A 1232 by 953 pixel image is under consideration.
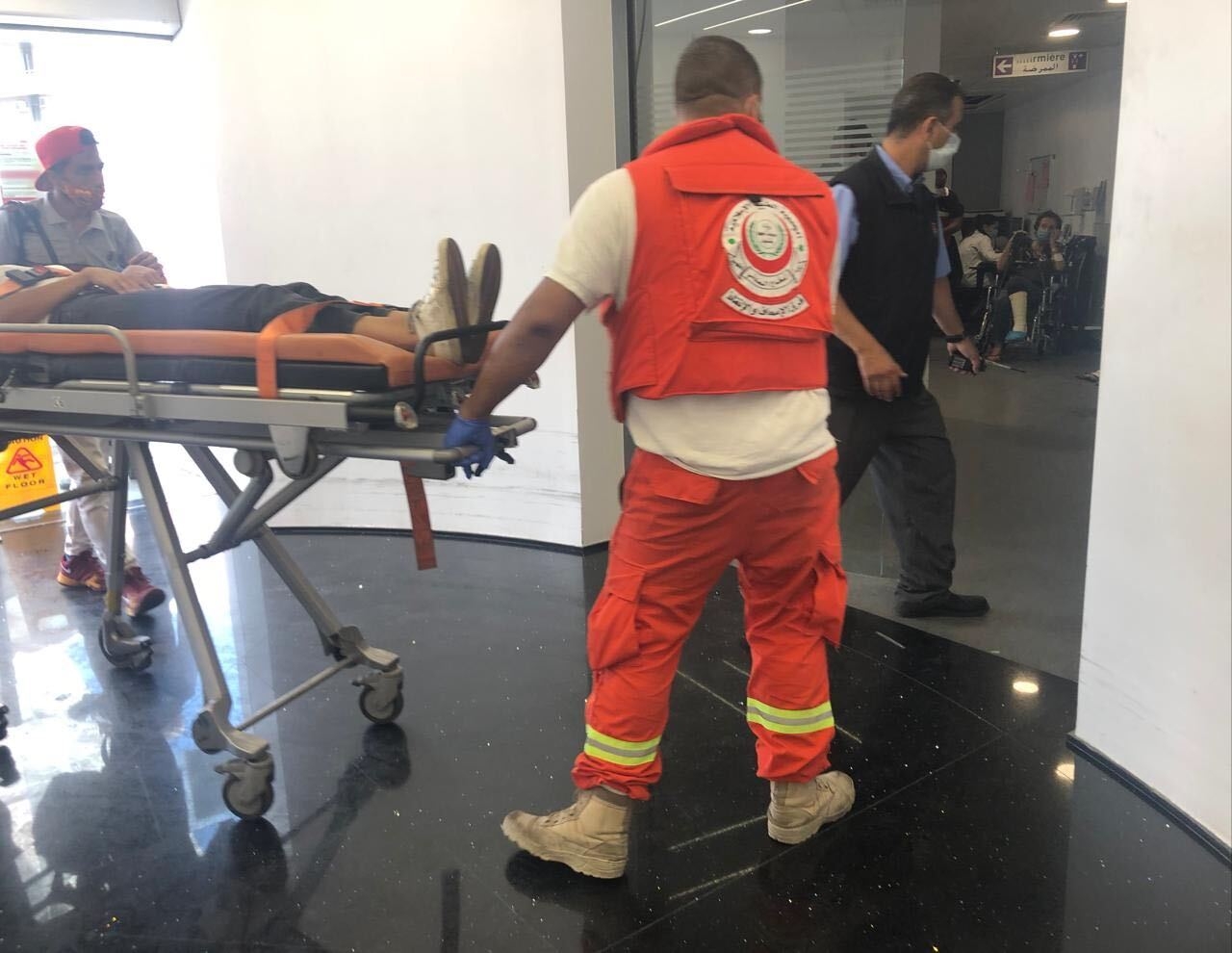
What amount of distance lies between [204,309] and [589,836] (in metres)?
1.40

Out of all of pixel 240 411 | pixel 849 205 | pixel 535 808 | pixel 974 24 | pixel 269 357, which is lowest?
pixel 535 808

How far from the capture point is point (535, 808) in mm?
2205

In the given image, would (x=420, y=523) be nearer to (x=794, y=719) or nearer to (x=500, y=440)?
(x=500, y=440)

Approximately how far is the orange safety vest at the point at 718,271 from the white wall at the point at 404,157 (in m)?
2.15

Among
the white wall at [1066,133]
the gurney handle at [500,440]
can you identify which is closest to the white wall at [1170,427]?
the gurney handle at [500,440]

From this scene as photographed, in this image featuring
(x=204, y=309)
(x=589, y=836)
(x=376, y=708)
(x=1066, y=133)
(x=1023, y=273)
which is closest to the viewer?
(x=589, y=836)

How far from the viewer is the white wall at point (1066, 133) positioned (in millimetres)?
5750

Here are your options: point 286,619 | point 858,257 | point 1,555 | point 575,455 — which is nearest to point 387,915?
point 286,619

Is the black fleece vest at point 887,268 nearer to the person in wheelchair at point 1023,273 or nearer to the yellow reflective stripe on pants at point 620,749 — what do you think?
the yellow reflective stripe on pants at point 620,749

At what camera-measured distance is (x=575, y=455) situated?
4.07 meters

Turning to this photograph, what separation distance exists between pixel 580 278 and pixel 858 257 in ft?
4.79

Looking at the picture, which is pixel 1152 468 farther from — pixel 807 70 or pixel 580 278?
pixel 807 70

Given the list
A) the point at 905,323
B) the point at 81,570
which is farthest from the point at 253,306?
the point at 81,570

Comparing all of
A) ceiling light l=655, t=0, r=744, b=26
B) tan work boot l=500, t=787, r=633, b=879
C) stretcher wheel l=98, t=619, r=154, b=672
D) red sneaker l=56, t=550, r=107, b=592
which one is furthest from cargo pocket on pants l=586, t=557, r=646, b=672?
red sneaker l=56, t=550, r=107, b=592
